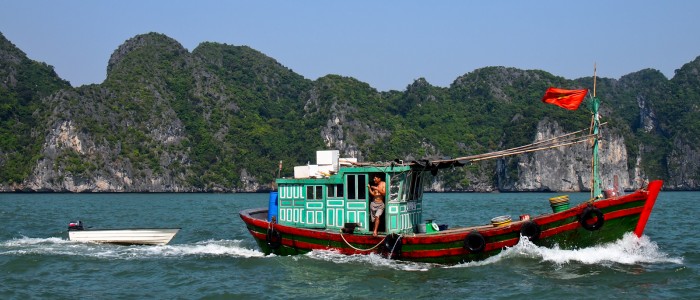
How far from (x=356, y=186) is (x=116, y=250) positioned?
854 cm

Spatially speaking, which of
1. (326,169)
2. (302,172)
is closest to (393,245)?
(326,169)

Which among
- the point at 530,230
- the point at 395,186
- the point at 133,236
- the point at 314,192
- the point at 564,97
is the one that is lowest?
the point at 133,236

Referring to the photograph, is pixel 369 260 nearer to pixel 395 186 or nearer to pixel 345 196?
pixel 345 196

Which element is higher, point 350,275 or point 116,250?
point 116,250

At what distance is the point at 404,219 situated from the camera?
20.8 metres

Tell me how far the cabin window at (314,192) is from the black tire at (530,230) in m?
5.42

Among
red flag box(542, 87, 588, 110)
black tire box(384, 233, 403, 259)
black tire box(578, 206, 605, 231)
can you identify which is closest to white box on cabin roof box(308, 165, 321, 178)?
black tire box(384, 233, 403, 259)

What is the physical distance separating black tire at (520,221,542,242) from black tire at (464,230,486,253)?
3.22ft

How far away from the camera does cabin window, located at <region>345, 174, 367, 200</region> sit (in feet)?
68.0

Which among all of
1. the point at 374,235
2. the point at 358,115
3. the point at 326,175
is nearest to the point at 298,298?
the point at 374,235

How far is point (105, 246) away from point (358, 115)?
135002 millimetres

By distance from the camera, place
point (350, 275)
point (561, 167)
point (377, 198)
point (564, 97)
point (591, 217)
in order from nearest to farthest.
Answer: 1. point (591, 217)
2. point (350, 275)
3. point (564, 97)
4. point (377, 198)
5. point (561, 167)

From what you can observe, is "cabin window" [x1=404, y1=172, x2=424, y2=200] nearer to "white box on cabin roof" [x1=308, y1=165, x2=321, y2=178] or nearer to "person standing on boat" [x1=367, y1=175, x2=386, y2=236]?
"person standing on boat" [x1=367, y1=175, x2=386, y2=236]

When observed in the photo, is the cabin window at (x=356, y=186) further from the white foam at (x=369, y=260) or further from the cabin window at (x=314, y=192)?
the white foam at (x=369, y=260)
